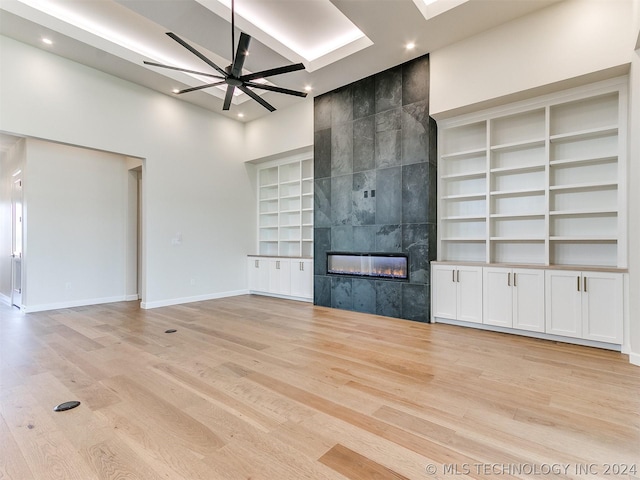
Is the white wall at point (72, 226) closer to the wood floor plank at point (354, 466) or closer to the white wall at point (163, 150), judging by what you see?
the white wall at point (163, 150)

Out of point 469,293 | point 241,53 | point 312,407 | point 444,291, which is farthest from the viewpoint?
point 444,291

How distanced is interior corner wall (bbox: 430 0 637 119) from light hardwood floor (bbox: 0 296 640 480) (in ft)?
10.2

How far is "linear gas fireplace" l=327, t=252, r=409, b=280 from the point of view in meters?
4.99

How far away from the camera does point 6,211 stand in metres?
6.61

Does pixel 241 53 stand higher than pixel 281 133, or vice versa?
pixel 281 133

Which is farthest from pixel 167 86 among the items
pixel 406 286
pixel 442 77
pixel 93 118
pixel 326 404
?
pixel 326 404

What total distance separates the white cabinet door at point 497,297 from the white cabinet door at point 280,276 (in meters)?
3.75

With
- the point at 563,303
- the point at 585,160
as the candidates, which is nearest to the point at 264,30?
the point at 585,160

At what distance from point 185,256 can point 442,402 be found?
543 centimetres

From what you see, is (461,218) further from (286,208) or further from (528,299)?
(286,208)

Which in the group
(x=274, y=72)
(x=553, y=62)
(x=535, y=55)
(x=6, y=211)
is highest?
(x=535, y=55)

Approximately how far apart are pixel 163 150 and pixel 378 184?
4.09m

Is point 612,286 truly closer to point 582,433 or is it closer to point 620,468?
point 582,433

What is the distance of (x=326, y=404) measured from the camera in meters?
2.29
